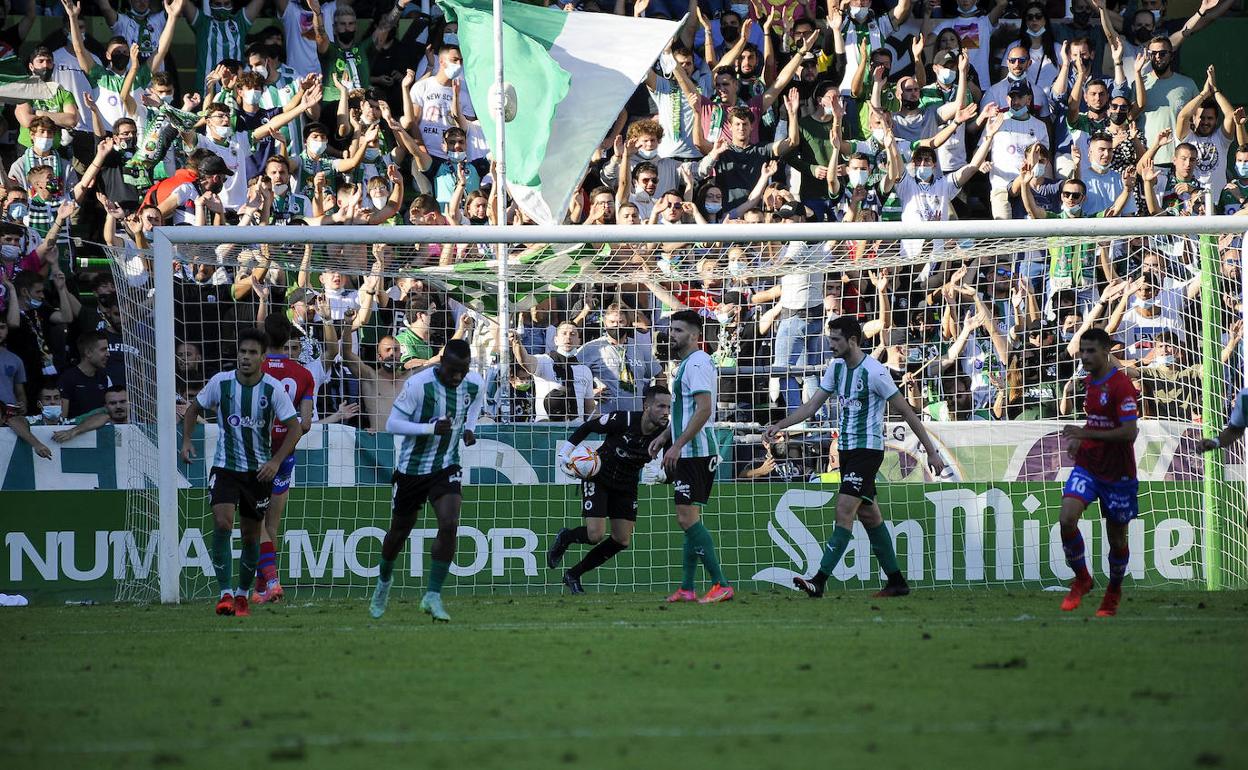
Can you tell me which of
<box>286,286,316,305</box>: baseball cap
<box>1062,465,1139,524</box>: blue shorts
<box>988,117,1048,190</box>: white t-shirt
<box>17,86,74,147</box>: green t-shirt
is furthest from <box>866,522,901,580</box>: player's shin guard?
<box>17,86,74,147</box>: green t-shirt

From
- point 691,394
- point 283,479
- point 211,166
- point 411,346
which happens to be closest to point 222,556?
point 283,479

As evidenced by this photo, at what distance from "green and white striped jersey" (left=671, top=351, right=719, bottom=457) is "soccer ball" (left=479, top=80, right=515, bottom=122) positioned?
401 cm

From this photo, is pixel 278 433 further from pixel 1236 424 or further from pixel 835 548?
pixel 1236 424

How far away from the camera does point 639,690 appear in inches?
253

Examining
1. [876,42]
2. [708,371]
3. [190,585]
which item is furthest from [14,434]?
[876,42]

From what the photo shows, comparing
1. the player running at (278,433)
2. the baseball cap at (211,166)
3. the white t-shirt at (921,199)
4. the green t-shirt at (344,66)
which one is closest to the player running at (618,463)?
the player running at (278,433)

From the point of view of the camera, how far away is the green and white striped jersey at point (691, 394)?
10797 mm

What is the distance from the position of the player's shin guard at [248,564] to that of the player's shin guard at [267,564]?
983mm

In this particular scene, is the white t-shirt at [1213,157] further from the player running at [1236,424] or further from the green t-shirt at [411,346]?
the green t-shirt at [411,346]

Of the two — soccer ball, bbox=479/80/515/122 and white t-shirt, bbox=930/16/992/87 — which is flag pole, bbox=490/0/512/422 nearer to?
soccer ball, bbox=479/80/515/122

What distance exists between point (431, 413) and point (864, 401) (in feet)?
11.0

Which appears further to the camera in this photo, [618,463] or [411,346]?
[411,346]

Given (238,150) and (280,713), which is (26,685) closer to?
(280,713)

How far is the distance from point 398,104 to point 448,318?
3882 mm
